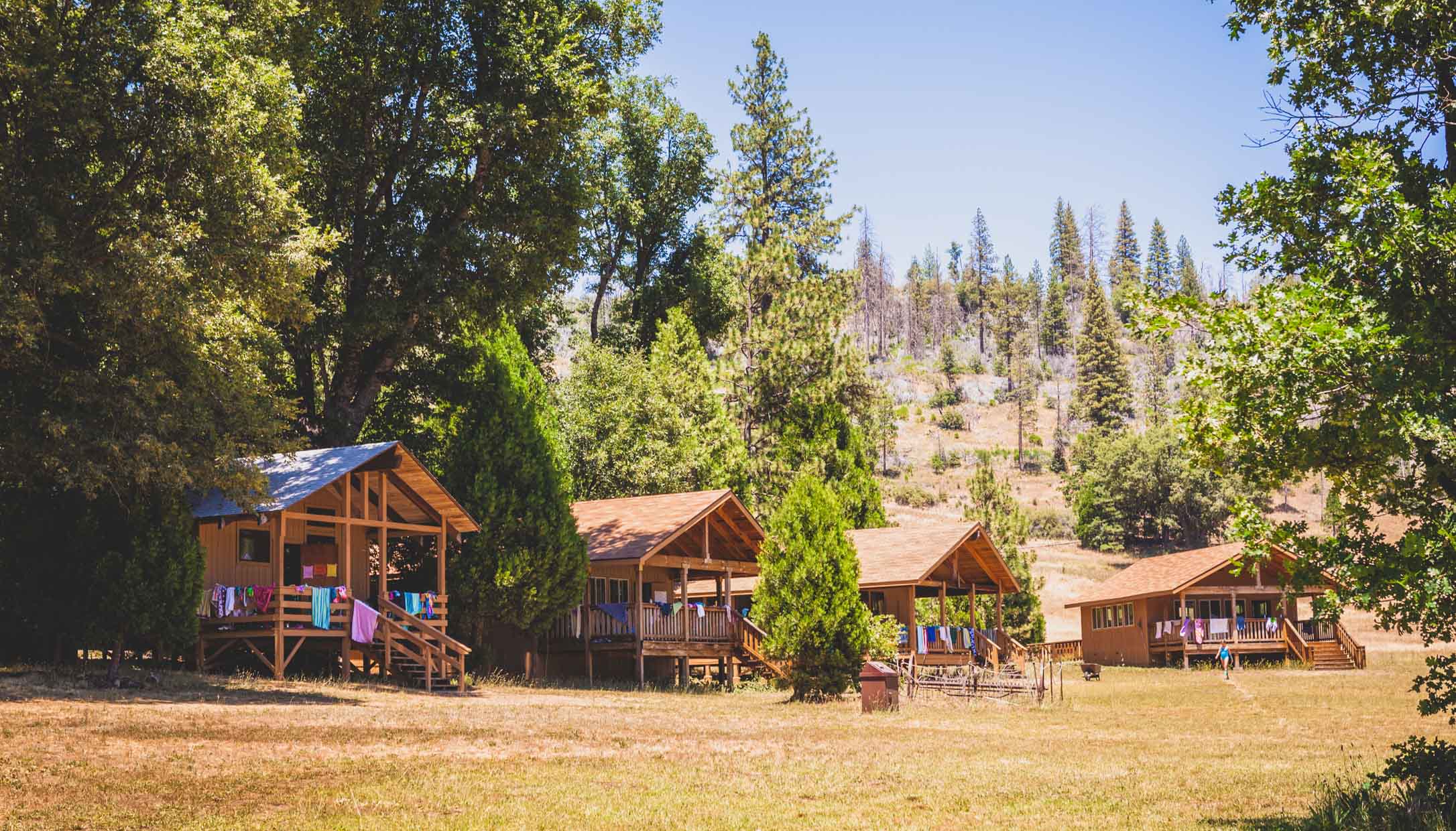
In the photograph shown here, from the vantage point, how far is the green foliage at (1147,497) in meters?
86.1

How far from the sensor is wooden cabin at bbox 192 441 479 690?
2562 cm

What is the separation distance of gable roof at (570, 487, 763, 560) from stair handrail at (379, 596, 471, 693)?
623 centimetres

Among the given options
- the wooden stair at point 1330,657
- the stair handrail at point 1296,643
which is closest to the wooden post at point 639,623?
the wooden stair at point 1330,657

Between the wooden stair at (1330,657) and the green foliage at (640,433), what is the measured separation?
23.6 metres

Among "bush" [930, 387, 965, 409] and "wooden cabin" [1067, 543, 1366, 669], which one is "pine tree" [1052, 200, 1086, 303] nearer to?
"bush" [930, 387, 965, 409]

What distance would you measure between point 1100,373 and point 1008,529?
243ft

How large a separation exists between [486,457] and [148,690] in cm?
1201

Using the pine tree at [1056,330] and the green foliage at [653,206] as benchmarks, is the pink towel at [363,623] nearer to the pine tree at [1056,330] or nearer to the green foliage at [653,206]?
the green foliage at [653,206]

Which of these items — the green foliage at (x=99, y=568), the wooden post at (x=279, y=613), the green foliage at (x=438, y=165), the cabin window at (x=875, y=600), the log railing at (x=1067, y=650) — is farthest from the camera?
the log railing at (x=1067, y=650)

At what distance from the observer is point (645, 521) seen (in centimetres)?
3475

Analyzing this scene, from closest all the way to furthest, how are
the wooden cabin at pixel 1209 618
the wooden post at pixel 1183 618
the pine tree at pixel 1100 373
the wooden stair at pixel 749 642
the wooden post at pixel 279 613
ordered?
the wooden post at pixel 279 613, the wooden stair at pixel 749 642, the wooden cabin at pixel 1209 618, the wooden post at pixel 1183 618, the pine tree at pixel 1100 373

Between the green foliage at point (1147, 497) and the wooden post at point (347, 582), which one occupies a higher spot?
the green foliage at point (1147, 497)

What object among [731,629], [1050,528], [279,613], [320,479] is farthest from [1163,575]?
[1050,528]

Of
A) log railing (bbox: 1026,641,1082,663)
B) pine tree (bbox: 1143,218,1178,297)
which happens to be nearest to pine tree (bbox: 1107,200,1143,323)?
pine tree (bbox: 1143,218,1178,297)
